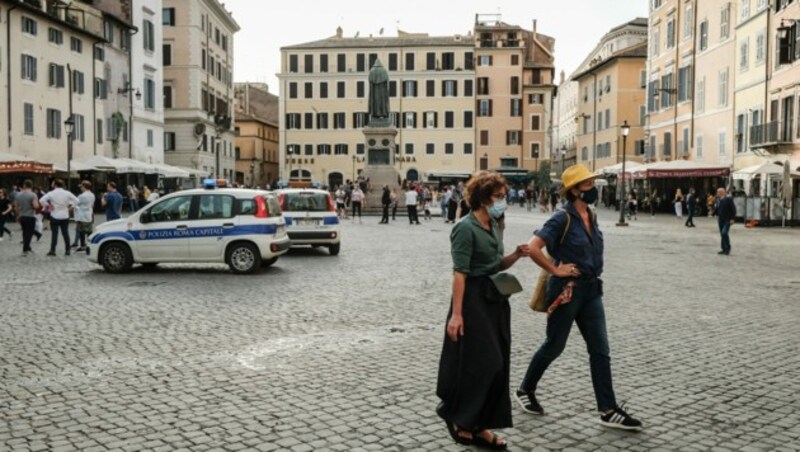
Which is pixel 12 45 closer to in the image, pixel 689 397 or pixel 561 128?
pixel 689 397

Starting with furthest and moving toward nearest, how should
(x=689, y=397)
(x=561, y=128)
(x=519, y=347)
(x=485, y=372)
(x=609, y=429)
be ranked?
(x=561, y=128) < (x=519, y=347) < (x=689, y=397) < (x=609, y=429) < (x=485, y=372)

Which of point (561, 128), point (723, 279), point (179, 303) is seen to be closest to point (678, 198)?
point (723, 279)

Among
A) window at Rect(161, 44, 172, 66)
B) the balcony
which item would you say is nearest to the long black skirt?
the balcony

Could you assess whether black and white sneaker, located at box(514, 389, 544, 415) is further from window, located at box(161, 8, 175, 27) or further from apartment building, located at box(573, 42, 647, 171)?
window, located at box(161, 8, 175, 27)

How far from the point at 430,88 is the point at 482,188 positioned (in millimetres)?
88996

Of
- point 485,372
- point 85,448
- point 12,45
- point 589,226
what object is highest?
point 12,45

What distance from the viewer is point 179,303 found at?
1239cm

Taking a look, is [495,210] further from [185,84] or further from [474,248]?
[185,84]

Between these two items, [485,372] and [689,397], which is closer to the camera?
[485,372]

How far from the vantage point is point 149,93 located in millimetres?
56938

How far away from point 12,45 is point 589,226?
38.1 m

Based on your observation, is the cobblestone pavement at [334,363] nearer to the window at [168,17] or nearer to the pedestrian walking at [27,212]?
the pedestrian walking at [27,212]

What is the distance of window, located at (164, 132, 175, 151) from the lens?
213 feet

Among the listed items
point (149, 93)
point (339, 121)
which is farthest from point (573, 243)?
point (339, 121)
